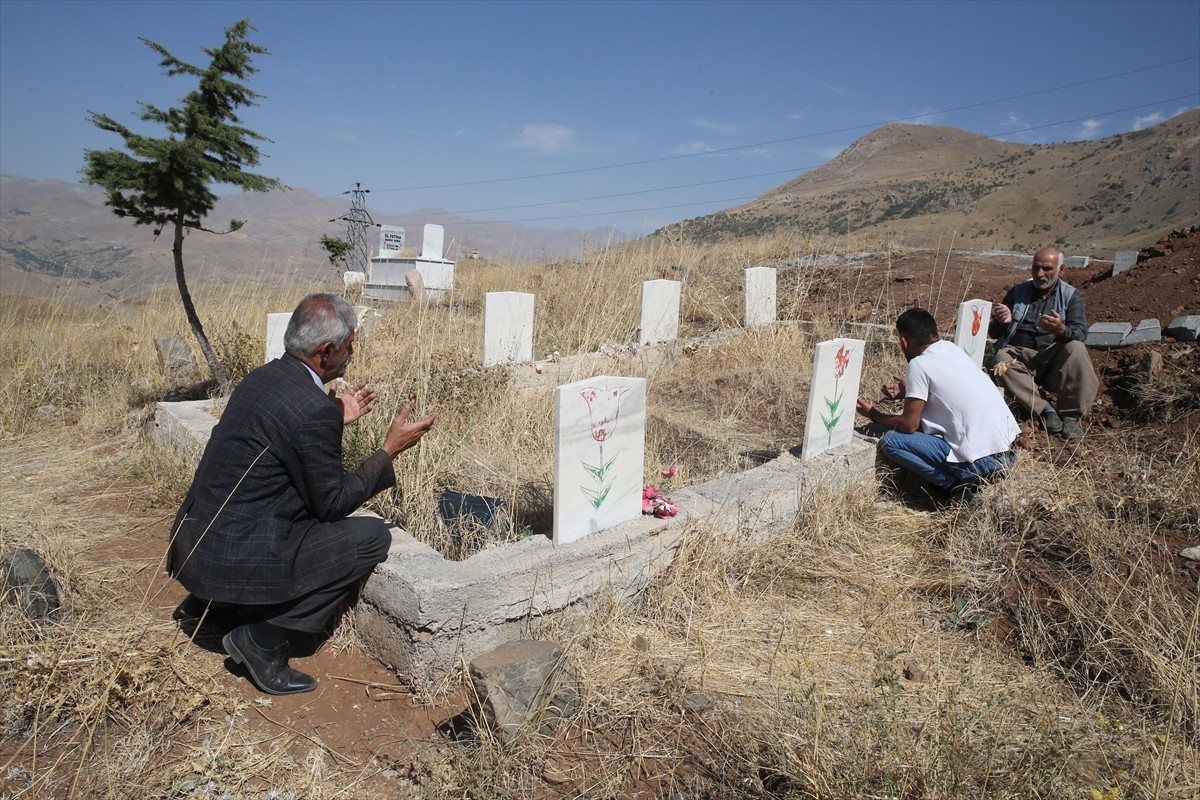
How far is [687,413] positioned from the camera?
6.15 meters

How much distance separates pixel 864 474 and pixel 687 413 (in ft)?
6.26

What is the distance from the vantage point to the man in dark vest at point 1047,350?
545 cm

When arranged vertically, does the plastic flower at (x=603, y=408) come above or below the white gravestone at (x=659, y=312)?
below

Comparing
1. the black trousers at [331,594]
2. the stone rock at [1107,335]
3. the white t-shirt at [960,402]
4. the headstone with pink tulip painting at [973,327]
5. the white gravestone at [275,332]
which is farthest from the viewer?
the stone rock at [1107,335]

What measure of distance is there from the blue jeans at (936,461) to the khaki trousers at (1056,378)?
5.04 ft

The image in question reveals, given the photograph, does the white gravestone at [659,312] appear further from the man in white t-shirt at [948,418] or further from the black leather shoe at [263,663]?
the black leather shoe at [263,663]

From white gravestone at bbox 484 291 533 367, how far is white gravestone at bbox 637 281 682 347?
1.42m

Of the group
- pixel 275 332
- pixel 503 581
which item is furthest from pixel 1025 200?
pixel 503 581

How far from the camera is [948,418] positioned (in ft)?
13.5

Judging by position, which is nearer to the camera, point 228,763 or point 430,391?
point 228,763

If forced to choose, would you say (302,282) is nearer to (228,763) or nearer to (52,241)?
(228,763)

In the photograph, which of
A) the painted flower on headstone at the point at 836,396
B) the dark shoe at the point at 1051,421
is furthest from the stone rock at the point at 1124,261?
the painted flower on headstone at the point at 836,396

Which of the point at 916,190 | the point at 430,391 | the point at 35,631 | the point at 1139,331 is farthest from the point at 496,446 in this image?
the point at 916,190

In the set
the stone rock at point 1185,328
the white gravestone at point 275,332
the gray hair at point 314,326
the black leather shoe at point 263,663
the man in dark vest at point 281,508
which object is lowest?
the black leather shoe at point 263,663
